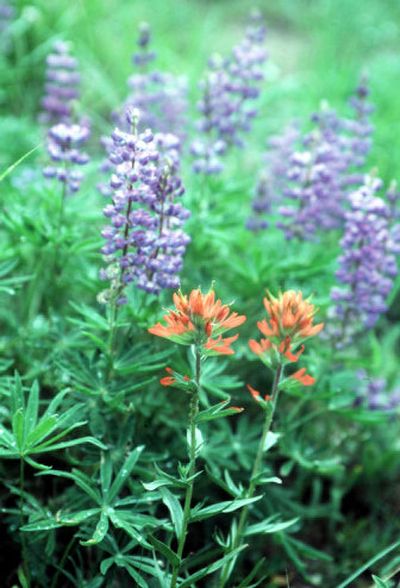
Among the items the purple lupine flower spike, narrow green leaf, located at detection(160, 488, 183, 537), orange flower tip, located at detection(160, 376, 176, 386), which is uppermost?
the purple lupine flower spike

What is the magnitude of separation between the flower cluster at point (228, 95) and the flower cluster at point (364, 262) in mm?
630

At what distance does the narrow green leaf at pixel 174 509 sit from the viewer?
1.87 m

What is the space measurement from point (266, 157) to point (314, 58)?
2.99 metres

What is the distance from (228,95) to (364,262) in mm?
1049

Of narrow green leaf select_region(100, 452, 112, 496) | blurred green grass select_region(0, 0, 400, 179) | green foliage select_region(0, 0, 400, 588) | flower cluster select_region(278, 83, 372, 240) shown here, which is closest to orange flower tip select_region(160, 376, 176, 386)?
green foliage select_region(0, 0, 400, 588)

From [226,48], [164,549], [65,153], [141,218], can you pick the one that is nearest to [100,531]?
[164,549]

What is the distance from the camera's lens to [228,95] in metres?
3.24

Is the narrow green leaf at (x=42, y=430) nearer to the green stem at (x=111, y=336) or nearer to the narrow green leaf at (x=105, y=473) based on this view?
the narrow green leaf at (x=105, y=473)

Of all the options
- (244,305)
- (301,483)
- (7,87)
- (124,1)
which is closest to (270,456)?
(301,483)

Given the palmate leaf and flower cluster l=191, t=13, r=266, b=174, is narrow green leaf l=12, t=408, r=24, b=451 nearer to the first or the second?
the palmate leaf

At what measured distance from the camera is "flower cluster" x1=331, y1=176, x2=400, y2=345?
2547 millimetres

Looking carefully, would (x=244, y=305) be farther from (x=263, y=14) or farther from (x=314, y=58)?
(x=263, y=14)

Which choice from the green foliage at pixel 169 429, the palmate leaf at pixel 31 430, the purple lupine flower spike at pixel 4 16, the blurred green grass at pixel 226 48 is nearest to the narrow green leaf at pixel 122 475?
the green foliage at pixel 169 429

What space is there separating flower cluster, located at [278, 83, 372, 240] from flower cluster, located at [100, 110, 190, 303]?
2.20 feet
